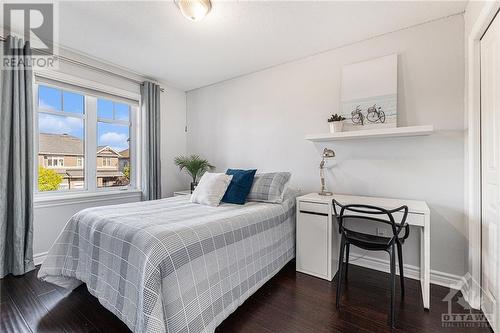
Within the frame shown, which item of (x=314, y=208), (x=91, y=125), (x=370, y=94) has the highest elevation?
(x=370, y=94)

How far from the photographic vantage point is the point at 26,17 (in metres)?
2.26

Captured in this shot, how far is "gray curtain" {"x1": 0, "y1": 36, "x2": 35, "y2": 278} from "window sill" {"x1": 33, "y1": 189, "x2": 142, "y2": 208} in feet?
0.79

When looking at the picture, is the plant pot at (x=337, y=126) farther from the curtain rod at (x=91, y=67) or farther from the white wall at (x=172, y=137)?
the curtain rod at (x=91, y=67)

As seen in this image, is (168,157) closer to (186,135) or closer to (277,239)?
(186,135)

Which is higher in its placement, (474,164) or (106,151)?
(106,151)

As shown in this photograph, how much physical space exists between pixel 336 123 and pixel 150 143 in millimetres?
2791

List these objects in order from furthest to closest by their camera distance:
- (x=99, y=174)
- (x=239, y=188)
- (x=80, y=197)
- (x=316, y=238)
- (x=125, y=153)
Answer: (x=125, y=153)
(x=99, y=174)
(x=80, y=197)
(x=239, y=188)
(x=316, y=238)

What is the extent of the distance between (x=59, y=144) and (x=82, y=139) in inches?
10.5

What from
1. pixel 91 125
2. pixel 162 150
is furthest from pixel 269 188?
pixel 91 125

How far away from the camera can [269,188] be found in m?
2.62

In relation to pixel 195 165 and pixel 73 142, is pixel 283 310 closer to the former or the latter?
pixel 195 165

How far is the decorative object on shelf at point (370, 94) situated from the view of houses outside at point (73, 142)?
3.26m

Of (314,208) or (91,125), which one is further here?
(91,125)

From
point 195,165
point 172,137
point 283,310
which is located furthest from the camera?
point 172,137
